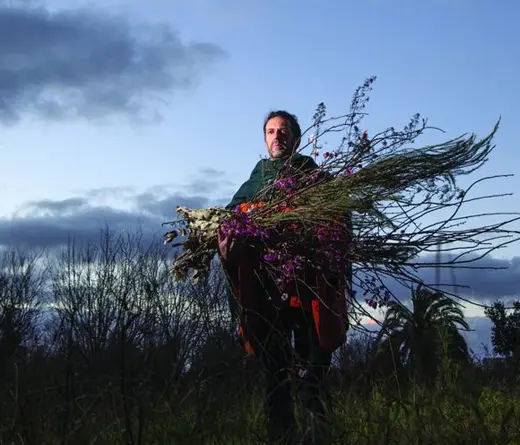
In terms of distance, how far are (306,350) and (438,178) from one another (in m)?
1.15

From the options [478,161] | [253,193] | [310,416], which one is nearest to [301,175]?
[253,193]

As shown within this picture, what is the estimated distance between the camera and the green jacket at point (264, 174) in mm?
3988

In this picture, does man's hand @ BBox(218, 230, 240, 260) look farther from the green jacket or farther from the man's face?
the man's face

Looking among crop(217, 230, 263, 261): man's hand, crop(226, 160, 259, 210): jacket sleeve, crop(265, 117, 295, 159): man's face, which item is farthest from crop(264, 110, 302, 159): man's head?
crop(217, 230, 263, 261): man's hand

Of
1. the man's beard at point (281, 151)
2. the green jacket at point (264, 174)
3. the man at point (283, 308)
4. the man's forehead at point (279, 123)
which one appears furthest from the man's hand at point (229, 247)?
the man's forehead at point (279, 123)

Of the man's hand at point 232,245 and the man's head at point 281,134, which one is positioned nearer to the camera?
the man's hand at point 232,245

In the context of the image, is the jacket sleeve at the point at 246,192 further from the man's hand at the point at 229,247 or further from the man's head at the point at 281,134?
the man's hand at the point at 229,247

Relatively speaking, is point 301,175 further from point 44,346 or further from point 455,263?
point 44,346

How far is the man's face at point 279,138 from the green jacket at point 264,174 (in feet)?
0.19

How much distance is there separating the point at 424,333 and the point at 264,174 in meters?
7.43

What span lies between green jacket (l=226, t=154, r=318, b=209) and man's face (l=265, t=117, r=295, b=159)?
0.19ft

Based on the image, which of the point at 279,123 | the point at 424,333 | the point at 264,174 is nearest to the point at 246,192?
the point at 264,174

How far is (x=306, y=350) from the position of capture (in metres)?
3.75

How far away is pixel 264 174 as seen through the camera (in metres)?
4.05
